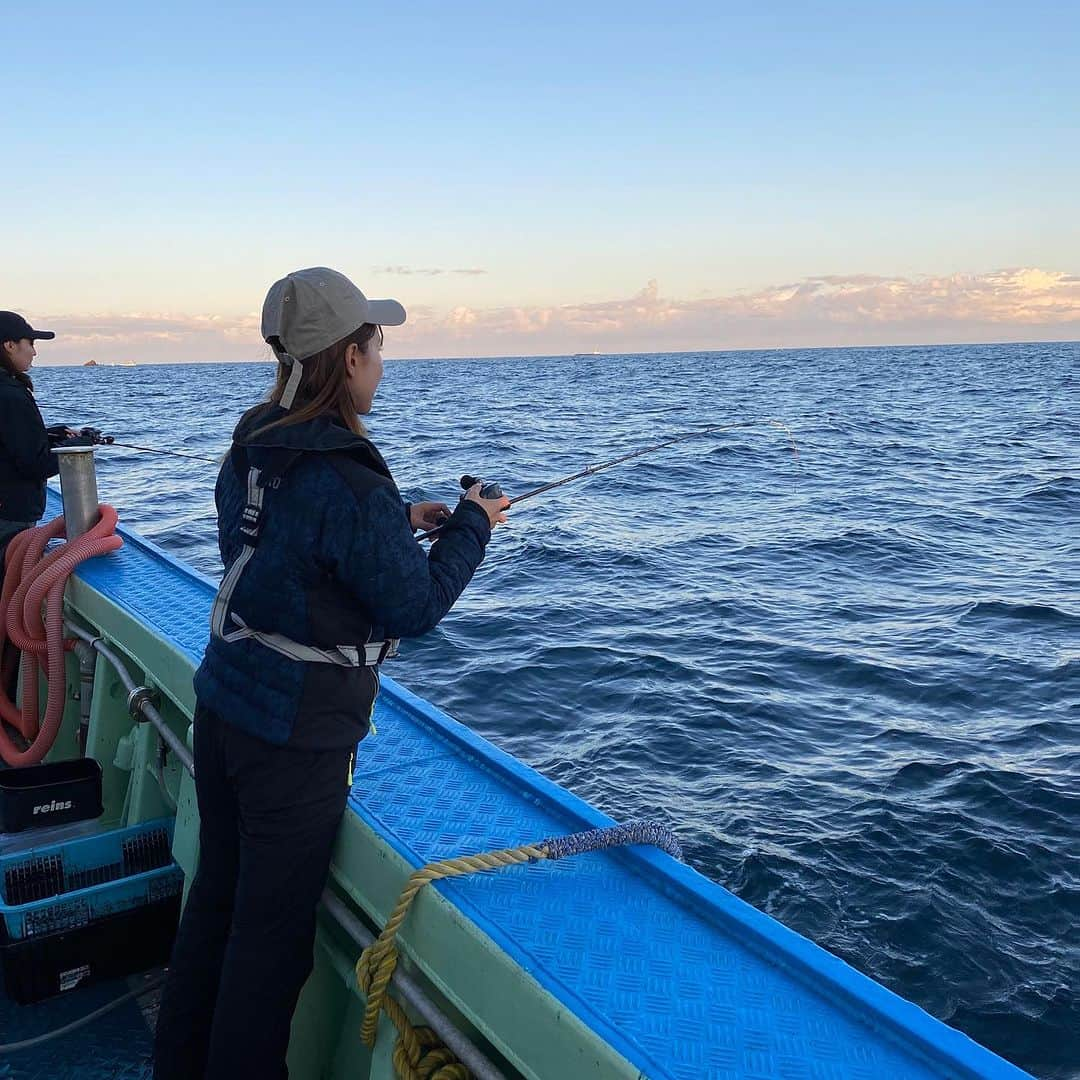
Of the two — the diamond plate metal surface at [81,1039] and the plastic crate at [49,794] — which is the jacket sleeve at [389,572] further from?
the plastic crate at [49,794]

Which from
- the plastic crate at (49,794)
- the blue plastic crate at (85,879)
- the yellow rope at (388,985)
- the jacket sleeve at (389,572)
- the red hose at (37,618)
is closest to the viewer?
the jacket sleeve at (389,572)

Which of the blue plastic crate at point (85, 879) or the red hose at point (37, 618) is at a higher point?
the red hose at point (37, 618)

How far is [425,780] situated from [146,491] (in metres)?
17.2

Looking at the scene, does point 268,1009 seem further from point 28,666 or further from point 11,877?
point 28,666

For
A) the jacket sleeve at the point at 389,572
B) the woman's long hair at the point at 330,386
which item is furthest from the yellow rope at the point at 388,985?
the woman's long hair at the point at 330,386

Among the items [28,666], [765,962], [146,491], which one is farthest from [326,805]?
[146,491]

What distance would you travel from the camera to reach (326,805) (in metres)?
2.22

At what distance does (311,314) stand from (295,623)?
0.63m

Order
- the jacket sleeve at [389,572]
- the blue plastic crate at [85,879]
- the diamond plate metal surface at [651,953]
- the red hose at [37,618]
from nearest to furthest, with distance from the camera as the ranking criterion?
the diamond plate metal surface at [651,953] → the jacket sleeve at [389,572] → the blue plastic crate at [85,879] → the red hose at [37,618]

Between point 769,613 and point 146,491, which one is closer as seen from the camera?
point 769,613

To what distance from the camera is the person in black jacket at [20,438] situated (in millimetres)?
4773

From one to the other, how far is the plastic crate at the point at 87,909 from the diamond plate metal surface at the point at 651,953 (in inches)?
47.4

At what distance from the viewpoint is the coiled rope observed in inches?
83.5

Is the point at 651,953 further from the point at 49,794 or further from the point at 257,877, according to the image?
the point at 49,794
